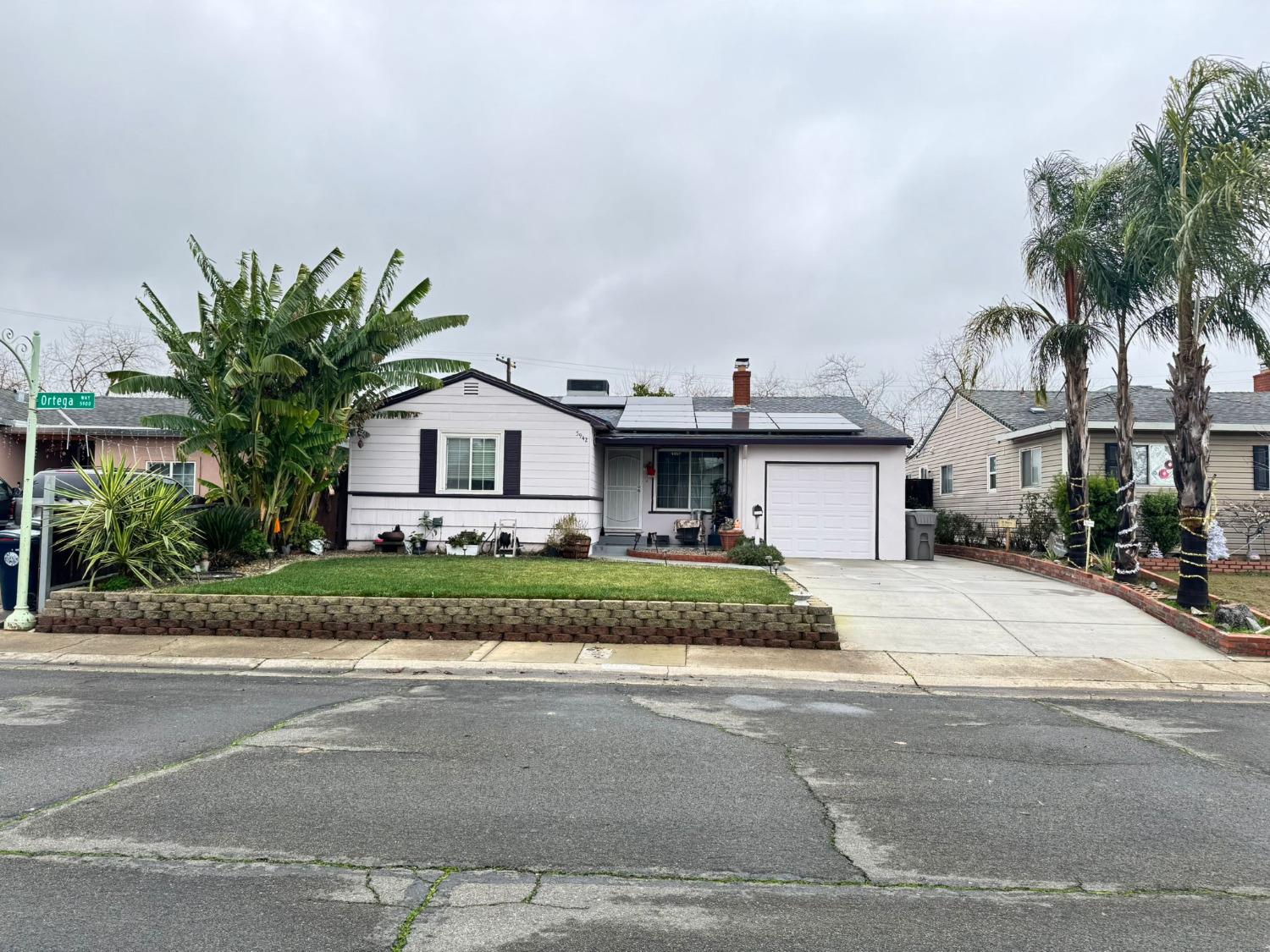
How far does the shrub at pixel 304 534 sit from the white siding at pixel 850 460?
9.16 m

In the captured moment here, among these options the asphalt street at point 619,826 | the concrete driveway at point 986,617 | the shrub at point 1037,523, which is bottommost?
the asphalt street at point 619,826

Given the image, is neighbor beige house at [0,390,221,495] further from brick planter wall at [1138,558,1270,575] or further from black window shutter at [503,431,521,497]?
brick planter wall at [1138,558,1270,575]

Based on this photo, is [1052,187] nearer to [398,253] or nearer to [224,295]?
[398,253]

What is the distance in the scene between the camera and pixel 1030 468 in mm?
20953

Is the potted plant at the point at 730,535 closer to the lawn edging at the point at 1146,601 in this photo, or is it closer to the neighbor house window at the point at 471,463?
the neighbor house window at the point at 471,463

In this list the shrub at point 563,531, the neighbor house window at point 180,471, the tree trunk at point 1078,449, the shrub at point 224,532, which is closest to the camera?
the shrub at point 224,532

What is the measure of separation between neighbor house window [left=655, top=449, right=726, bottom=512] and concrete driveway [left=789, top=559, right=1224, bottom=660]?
4846 millimetres

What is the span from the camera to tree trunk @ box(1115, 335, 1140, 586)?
46.6 ft

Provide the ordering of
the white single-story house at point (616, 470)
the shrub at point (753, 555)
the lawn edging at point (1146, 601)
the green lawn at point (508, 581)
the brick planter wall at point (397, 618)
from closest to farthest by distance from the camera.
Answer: the lawn edging at point (1146, 601)
the brick planter wall at point (397, 618)
the green lawn at point (508, 581)
the shrub at point (753, 555)
the white single-story house at point (616, 470)

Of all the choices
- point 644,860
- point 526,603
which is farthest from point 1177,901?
point 526,603

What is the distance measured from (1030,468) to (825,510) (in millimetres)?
6105

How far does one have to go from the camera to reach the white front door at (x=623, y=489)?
20.6 m

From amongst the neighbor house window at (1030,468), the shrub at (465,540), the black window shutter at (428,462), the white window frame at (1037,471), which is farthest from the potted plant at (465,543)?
the neighbor house window at (1030,468)

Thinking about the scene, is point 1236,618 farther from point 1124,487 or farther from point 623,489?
point 623,489
